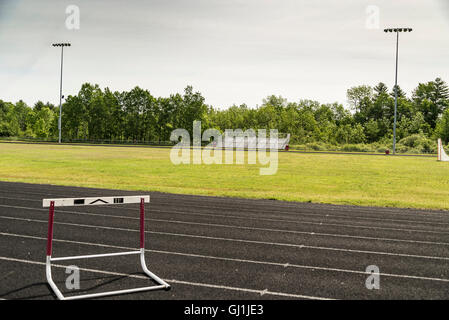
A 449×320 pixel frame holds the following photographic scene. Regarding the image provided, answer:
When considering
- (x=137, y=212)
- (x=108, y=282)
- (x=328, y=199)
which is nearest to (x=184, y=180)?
(x=328, y=199)

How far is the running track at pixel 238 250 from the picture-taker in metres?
6.25

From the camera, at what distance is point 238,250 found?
846cm

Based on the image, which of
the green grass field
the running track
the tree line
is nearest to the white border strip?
the running track

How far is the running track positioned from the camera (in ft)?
20.5

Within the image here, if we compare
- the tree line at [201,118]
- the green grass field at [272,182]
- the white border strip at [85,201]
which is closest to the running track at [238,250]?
the white border strip at [85,201]

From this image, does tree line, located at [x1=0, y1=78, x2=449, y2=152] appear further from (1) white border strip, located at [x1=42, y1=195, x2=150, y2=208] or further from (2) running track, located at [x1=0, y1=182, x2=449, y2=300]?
(1) white border strip, located at [x1=42, y1=195, x2=150, y2=208]

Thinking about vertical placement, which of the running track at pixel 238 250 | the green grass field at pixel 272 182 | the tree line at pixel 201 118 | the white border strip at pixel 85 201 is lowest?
the running track at pixel 238 250

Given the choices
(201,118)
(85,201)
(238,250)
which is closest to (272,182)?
(238,250)

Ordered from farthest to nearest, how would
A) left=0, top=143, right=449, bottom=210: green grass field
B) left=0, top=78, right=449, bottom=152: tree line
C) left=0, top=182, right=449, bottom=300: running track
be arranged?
1. left=0, top=78, right=449, bottom=152: tree line
2. left=0, top=143, right=449, bottom=210: green grass field
3. left=0, top=182, right=449, bottom=300: running track

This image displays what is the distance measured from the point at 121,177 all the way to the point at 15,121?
118 meters

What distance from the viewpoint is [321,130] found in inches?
4195

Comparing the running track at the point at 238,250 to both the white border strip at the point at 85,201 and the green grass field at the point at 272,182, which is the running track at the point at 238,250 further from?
the green grass field at the point at 272,182

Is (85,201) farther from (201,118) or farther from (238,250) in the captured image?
(201,118)
